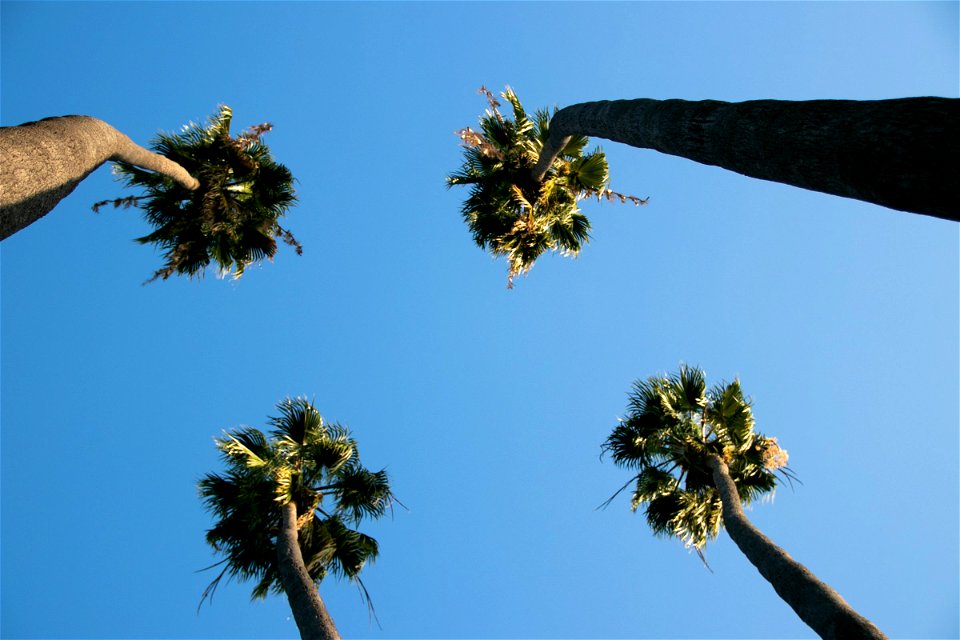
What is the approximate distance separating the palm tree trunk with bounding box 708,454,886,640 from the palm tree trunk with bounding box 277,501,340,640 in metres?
6.16

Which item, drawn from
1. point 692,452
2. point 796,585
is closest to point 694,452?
point 692,452

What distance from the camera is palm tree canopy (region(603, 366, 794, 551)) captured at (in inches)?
458

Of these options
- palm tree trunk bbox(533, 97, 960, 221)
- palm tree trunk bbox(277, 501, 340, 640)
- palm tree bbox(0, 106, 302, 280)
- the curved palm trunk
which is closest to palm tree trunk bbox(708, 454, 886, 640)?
palm tree trunk bbox(533, 97, 960, 221)

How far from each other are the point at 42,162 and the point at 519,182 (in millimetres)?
8853

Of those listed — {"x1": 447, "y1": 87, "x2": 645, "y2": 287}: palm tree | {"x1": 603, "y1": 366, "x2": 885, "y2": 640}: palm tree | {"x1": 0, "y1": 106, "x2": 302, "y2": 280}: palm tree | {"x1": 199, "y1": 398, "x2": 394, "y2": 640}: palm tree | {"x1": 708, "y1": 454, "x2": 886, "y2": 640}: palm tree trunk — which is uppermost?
{"x1": 0, "y1": 106, "x2": 302, "y2": 280}: palm tree

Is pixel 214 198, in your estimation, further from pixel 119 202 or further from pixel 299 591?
pixel 299 591

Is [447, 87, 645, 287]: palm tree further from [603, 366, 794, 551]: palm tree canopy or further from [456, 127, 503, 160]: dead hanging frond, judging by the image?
[603, 366, 794, 551]: palm tree canopy

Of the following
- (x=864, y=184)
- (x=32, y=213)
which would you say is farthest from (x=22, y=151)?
(x=864, y=184)

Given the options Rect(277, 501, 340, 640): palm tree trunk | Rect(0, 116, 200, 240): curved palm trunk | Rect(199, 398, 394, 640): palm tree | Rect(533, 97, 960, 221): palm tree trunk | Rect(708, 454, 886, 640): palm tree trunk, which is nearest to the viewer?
Rect(533, 97, 960, 221): palm tree trunk

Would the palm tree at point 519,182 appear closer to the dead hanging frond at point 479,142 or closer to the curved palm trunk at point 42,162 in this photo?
the dead hanging frond at point 479,142

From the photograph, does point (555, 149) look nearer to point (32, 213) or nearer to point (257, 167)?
point (257, 167)

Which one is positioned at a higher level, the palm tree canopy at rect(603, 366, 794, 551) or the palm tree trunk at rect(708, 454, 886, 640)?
the palm tree canopy at rect(603, 366, 794, 551)

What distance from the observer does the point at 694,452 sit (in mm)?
11578

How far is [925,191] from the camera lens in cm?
252
